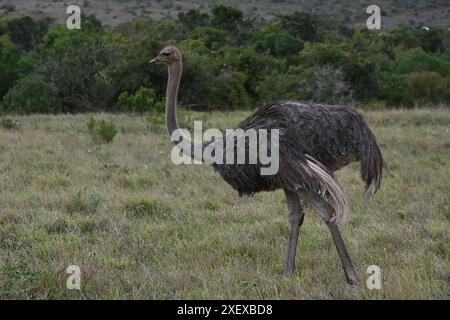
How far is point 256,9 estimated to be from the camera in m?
46.9

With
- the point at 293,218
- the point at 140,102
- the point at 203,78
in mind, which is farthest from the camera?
the point at 203,78

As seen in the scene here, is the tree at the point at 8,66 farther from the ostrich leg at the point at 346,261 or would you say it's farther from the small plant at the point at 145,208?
the ostrich leg at the point at 346,261

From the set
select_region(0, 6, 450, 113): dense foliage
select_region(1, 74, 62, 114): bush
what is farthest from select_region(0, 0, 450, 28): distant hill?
select_region(1, 74, 62, 114): bush

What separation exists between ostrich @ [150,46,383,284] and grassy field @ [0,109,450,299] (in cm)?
39

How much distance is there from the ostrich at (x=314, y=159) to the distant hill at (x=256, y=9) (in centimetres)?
3365

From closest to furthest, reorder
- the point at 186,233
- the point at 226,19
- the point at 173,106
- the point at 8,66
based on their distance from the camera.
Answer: the point at 173,106
the point at 186,233
the point at 8,66
the point at 226,19

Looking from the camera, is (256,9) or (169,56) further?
(256,9)

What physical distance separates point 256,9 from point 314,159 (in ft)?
146

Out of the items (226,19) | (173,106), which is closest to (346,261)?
(173,106)

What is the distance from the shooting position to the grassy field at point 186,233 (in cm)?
371

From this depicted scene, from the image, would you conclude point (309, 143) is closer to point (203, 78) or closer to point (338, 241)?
point (338, 241)

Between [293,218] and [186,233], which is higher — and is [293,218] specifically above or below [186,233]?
above

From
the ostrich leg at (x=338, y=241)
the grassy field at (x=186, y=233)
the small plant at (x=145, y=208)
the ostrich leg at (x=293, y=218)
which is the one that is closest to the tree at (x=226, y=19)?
the grassy field at (x=186, y=233)
